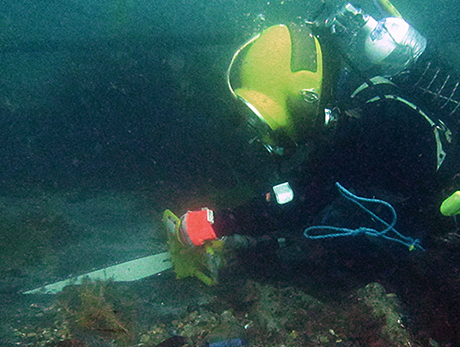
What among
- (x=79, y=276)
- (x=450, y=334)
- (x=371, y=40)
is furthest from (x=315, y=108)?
(x=79, y=276)

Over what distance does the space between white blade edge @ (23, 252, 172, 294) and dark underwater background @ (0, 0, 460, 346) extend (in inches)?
5.0

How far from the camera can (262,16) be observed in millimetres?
4012

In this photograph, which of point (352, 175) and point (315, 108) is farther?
point (352, 175)

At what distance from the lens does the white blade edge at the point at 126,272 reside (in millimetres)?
2658

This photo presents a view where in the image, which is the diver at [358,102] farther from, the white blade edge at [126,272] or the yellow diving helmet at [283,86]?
the white blade edge at [126,272]

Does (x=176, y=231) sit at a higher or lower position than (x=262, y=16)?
lower

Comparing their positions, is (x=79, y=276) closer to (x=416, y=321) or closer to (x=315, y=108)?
(x=315, y=108)

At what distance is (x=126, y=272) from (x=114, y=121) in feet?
6.37

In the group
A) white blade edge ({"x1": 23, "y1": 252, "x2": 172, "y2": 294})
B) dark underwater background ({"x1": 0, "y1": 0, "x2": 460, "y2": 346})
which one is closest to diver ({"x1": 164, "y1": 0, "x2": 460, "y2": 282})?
dark underwater background ({"x1": 0, "y1": 0, "x2": 460, "y2": 346})

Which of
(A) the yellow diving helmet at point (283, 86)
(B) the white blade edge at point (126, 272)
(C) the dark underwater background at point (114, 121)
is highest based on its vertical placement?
(C) the dark underwater background at point (114, 121)

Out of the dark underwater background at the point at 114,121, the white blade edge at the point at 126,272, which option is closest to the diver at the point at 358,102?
the dark underwater background at the point at 114,121

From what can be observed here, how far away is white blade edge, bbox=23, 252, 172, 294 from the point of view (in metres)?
2.66

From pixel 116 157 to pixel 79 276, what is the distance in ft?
5.59

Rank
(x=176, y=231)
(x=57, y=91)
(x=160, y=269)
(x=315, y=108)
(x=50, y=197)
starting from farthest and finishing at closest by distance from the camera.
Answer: (x=50, y=197), (x=57, y=91), (x=160, y=269), (x=176, y=231), (x=315, y=108)
